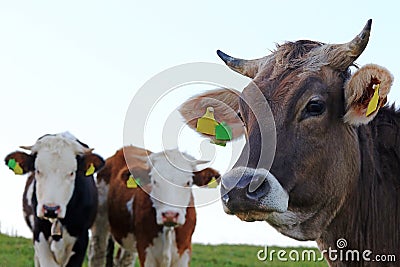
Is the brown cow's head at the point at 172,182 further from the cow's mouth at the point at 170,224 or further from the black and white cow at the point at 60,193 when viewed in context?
the black and white cow at the point at 60,193

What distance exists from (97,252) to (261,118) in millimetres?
8316

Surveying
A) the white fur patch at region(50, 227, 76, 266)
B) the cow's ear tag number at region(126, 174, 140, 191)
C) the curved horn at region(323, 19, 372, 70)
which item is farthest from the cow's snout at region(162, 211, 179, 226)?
the curved horn at region(323, 19, 372, 70)

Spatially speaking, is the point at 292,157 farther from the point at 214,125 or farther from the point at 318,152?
the point at 214,125

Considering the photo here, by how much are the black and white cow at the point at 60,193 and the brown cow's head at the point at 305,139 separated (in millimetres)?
5190

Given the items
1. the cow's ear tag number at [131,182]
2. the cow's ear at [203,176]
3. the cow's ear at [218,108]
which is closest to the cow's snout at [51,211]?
the cow's ear tag number at [131,182]

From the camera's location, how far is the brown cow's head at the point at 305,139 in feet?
13.0

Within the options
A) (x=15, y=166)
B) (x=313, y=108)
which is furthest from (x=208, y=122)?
(x=15, y=166)

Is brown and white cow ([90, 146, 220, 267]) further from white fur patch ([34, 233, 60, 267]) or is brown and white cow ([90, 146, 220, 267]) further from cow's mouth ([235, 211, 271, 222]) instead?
cow's mouth ([235, 211, 271, 222])

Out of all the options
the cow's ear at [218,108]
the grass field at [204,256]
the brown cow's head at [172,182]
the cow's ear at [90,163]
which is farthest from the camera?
the grass field at [204,256]

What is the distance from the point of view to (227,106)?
207 inches

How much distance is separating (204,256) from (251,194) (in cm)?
1017

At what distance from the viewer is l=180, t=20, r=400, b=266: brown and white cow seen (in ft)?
13.2

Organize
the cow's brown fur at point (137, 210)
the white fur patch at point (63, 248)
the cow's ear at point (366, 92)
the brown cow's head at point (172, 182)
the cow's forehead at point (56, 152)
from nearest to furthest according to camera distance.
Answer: the cow's ear at point (366, 92)
the cow's forehead at point (56, 152)
the white fur patch at point (63, 248)
the brown cow's head at point (172, 182)
the cow's brown fur at point (137, 210)

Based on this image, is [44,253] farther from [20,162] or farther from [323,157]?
[323,157]
